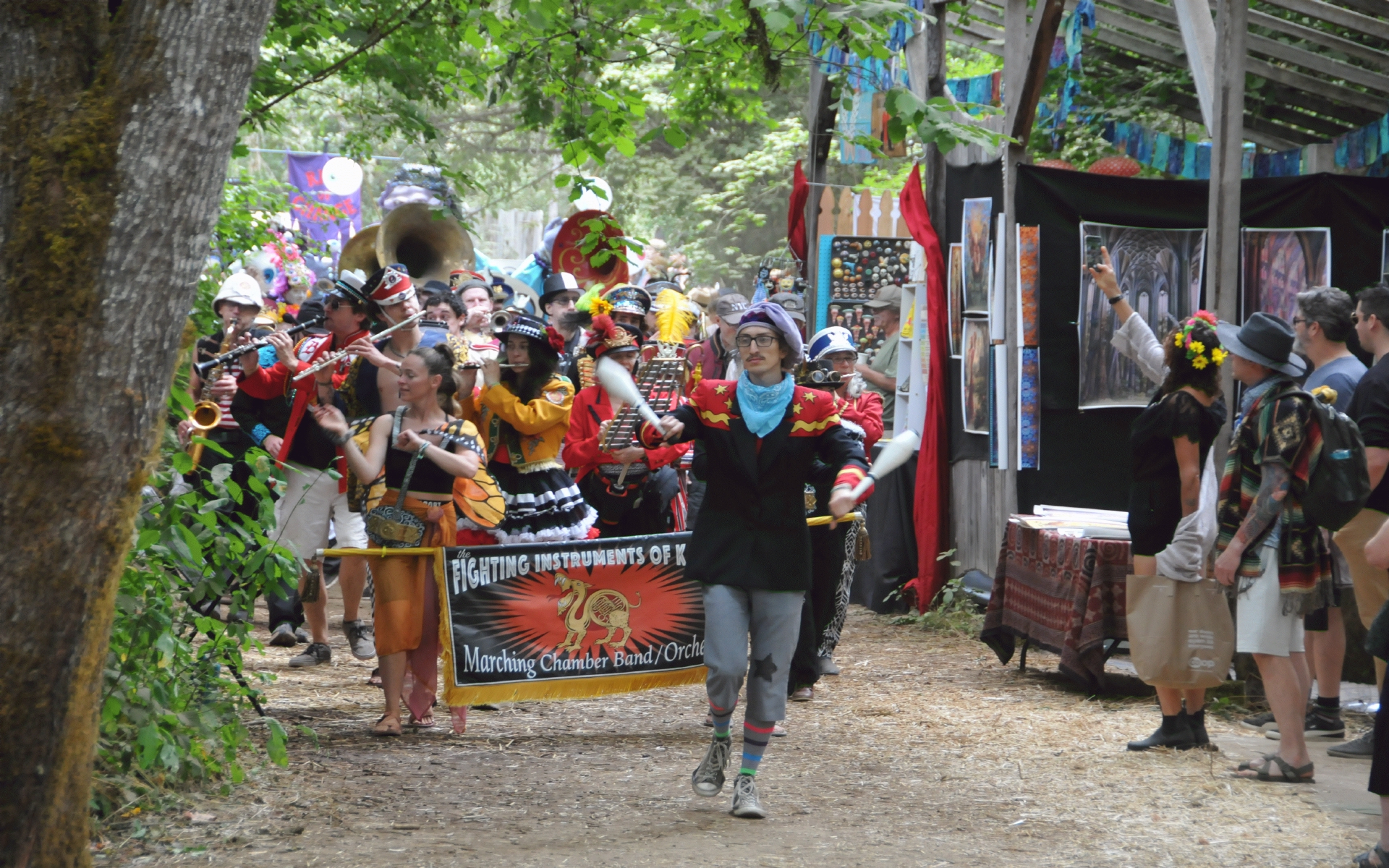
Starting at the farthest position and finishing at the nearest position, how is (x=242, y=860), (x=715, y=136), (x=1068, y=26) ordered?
1. (x=715, y=136)
2. (x=1068, y=26)
3. (x=242, y=860)

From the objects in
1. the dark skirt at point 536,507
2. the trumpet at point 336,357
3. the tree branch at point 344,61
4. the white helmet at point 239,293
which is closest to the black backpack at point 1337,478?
the dark skirt at point 536,507

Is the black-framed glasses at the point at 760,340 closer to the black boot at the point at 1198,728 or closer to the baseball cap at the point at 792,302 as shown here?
the black boot at the point at 1198,728

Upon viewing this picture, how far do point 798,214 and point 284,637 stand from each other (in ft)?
25.2

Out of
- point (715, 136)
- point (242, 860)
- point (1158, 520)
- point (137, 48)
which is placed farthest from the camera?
point (715, 136)

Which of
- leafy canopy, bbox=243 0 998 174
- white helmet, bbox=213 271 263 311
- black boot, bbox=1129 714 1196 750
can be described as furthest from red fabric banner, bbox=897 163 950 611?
white helmet, bbox=213 271 263 311

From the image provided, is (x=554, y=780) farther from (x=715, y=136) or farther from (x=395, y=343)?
(x=715, y=136)

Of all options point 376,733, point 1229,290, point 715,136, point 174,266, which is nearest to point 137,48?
point 174,266

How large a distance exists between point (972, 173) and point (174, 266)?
26.3ft

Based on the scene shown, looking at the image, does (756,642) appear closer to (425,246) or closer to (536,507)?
(536,507)

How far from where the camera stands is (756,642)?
5.47m

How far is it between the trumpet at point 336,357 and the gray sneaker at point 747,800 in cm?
304

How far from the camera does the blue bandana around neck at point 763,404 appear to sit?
17.9 feet

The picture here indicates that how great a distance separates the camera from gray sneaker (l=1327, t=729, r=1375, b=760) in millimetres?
6477

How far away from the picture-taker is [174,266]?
11.1 feet
